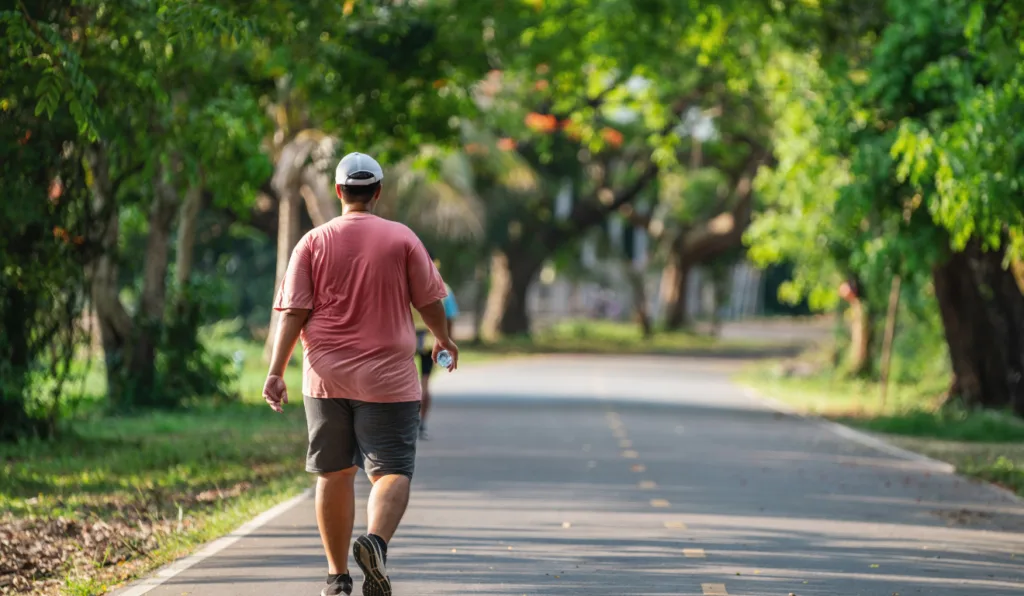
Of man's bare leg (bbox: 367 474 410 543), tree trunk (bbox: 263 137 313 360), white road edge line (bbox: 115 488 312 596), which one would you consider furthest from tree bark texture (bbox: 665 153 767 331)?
man's bare leg (bbox: 367 474 410 543)

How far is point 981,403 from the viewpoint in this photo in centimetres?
2294

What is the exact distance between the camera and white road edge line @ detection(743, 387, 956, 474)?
54.4 ft

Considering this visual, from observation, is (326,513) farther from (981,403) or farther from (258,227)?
(258,227)

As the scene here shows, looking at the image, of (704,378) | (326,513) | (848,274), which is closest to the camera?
(326,513)

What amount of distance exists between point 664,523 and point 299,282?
433cm

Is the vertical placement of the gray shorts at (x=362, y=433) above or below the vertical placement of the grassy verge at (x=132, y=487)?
above

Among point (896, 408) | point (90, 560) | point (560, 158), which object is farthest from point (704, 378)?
point (90, 560)

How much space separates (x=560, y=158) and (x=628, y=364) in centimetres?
1006

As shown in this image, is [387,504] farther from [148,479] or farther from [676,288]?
[676,288]

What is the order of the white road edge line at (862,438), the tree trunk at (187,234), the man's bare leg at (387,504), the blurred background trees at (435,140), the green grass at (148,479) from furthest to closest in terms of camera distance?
1. the tree trunk at (187,234)
2. the white road edge line at (862,438)
3. the blurred background trees at (435,140)
4. the green grass at (148,479)
5. the man's bare leg at (387,504)

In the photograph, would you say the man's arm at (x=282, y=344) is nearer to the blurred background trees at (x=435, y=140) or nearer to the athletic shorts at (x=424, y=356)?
the blurred background trees at (x=435, y=140)

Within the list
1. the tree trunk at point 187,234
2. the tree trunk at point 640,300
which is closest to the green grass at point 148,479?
the tree trunk at point 187,234

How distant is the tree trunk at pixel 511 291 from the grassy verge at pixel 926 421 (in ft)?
59.4

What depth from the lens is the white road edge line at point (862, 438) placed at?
16.6 metres
